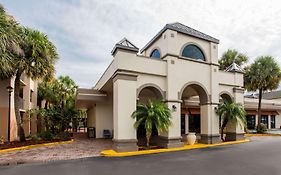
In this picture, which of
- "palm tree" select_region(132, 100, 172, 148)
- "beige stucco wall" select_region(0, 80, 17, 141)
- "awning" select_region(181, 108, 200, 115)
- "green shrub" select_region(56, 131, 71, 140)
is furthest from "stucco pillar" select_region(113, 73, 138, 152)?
"awning" select_region(181, 108, 200, 115)

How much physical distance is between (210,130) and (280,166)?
23.9 ft

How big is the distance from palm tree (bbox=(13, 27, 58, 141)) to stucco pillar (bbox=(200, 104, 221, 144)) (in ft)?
40.9

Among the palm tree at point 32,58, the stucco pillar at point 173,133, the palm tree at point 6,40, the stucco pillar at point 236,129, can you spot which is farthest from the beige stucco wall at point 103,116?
the stucco pillar at point 236,129

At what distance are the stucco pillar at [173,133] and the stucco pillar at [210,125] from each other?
2908 millimetres

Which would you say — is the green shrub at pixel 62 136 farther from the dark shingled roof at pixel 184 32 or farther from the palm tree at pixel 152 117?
the dark shingled roof at pixel 184 32

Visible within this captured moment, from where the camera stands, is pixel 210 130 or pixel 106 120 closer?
pixel 210 130

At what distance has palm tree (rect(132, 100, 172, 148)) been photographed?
43.3ft

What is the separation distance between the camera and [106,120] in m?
22.0

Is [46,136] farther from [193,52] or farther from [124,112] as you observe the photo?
[193,52]

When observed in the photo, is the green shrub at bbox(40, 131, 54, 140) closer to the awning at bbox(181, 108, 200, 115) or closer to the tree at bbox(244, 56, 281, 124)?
the awning at bbox(181, 108, 200, 115)

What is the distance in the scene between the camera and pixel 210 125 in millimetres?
16766

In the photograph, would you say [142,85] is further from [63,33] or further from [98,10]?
[63,33]

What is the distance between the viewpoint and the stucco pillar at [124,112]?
508 inches

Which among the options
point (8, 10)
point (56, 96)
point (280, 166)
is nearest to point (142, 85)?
point (280, 166)
